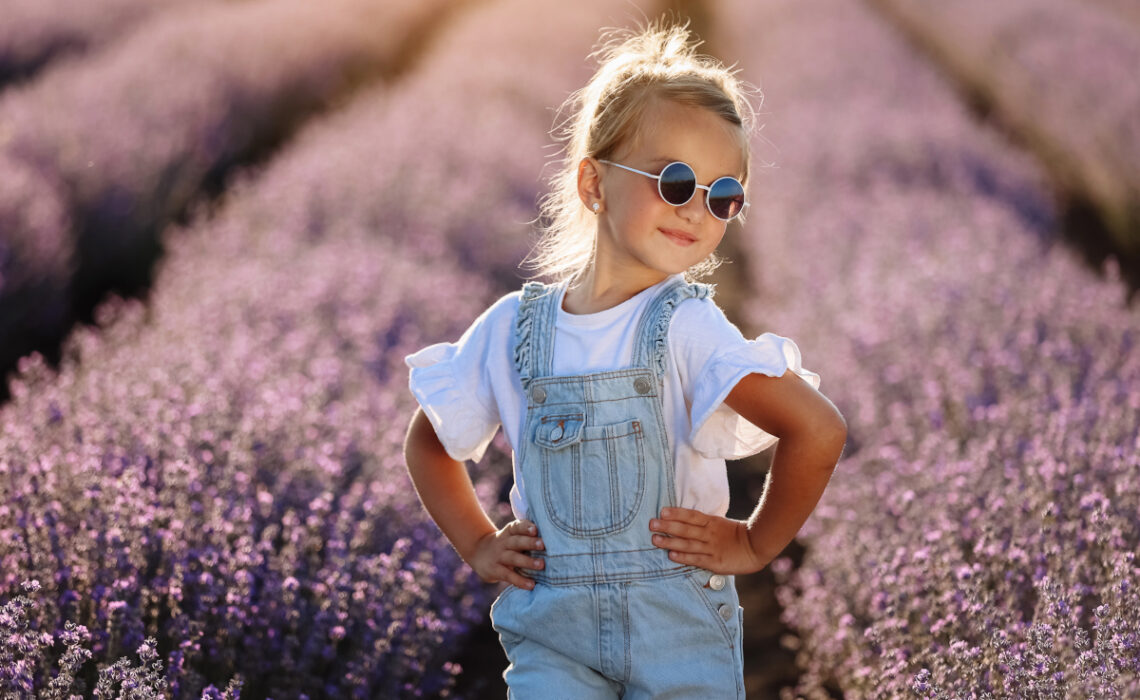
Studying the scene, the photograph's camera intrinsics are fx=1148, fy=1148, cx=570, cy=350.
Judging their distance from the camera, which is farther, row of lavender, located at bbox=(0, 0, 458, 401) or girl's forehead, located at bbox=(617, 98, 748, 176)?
row of lavender, located at bbox=(0, 0, 458, 401)

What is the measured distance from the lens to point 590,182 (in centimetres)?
193

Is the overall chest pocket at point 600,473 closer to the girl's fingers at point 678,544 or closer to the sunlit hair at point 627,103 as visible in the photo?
the girl's fingers at point 678,544

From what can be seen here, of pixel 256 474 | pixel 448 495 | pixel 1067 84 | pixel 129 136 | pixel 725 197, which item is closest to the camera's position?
pixel 725 197

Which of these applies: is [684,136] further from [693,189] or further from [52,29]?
[52,29]

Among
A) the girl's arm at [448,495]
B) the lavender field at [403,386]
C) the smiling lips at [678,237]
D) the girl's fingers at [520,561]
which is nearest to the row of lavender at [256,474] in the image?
the lavender field at [403,386]

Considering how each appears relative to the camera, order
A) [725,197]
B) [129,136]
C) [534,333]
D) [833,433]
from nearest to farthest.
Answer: [833,433] < [725,197] < [534,333] < [129,136]

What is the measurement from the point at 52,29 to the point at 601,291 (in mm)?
12439

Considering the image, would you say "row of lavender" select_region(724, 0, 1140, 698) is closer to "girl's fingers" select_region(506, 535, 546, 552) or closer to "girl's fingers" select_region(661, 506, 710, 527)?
"girl's fingers" select_region(661, 506, 710, 527)

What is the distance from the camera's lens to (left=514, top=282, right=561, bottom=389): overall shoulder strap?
1868 millimetres

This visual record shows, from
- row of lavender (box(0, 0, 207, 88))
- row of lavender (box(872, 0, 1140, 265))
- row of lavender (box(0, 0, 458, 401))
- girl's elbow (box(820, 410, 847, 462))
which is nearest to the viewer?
girl's elbow (box(820, 410, 847, 462))

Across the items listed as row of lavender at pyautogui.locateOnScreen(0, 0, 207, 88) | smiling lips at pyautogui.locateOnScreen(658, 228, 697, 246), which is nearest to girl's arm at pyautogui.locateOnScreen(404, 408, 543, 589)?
smiling lips at pyautogui.locateOnScreen(658, 228, 697, 246)

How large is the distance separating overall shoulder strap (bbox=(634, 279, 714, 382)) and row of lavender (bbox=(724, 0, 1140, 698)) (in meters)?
0.73

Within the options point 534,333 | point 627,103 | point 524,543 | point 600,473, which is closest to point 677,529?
point 600,473

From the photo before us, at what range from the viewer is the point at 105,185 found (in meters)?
6.83
